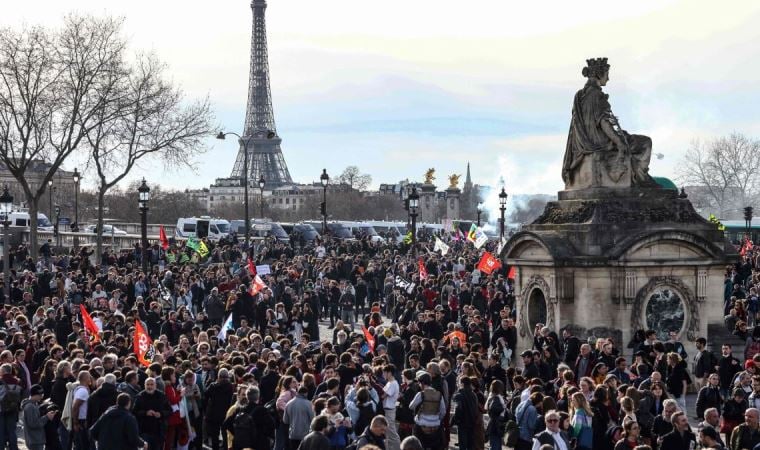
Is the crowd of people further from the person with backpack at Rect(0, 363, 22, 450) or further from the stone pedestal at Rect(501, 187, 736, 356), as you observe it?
the stone pedestal at Rect(501, 187, 736, 356)

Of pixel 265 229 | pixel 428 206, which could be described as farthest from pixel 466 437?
pixel 428 206

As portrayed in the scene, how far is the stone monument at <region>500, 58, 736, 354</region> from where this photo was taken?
23.7 meters

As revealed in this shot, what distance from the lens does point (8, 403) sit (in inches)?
655

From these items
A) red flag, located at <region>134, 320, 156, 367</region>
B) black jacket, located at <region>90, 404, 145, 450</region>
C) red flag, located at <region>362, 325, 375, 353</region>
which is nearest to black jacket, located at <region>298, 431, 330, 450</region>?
black jacket, located at <region>90, 404, 145, 450</region>

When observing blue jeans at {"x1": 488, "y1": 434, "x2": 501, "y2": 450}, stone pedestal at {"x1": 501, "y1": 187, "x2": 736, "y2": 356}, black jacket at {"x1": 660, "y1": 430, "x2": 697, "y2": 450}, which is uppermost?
stone pedestal at {"x1": 501, "y1": 187, "x2": 736, "y2": 356}

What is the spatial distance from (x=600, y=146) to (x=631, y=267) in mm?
2597

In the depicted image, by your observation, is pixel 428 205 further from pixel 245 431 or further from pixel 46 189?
pixel 245 431

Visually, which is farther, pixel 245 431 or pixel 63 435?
pixel 63 435

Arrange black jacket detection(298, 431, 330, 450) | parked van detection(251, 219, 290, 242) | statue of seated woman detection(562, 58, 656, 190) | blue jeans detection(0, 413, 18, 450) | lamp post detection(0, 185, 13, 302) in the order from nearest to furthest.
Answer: black jacket detection(298, 431, 330, 450)
blue jeans detection(0, 413, 18, 450)
statue of seated woman detection(562, 58, 656, 190)
lamp post detection(0, 185, 13, 302)
parked van detection(251, 219, 290, 242)

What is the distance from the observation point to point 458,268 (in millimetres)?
39438

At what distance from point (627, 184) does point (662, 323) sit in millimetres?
2783

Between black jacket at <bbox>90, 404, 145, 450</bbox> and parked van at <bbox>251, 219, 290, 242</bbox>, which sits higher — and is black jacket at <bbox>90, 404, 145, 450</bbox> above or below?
below

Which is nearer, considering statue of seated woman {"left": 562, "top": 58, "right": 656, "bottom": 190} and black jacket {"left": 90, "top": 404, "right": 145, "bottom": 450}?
black jacket {"left": 90, "top": 404, "right": 145, "bottom": 450}

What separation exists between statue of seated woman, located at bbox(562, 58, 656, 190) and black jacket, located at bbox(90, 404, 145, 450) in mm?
12860
